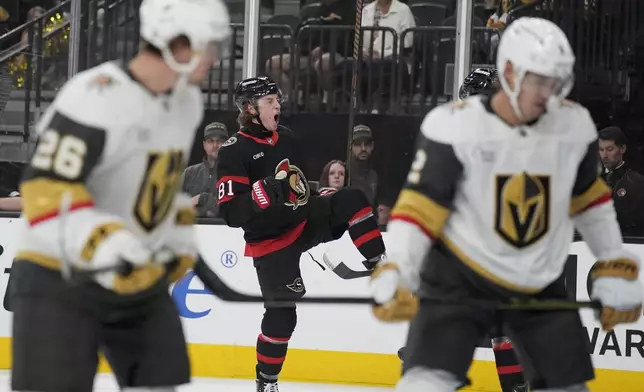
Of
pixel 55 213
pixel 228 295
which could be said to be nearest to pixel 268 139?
pixel 228 295

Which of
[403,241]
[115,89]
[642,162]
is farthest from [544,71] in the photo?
[642,162]

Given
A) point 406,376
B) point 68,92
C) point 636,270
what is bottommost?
point 406,376

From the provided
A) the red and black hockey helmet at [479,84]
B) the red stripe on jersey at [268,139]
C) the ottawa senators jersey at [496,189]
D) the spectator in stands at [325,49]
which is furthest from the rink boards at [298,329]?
the ottawa senators jersey at [496,189]

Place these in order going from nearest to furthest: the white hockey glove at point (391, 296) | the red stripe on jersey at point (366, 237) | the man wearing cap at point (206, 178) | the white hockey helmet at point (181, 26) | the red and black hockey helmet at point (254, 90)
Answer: the white hockey helmet at point (181, 26), the white hockey glove at point (391, 296), the red and black hockey helmet at point (254, 90), the red stripe on jersey at point (366, 237), the man wearing cap at point (206, 178)

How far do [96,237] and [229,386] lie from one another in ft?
10.7

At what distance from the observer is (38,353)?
2564 millimetres

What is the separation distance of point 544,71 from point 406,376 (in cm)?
77

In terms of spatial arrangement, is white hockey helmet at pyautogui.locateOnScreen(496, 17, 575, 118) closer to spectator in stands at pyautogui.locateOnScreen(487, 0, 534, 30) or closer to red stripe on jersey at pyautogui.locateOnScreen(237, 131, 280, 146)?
red stripe on jersey at pyautogui.locateOnScreen(237, 131, 280, 146)

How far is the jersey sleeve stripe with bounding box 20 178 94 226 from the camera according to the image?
2531 millimetres

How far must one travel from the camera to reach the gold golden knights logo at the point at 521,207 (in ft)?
9.52

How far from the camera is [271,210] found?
5035 millimetres

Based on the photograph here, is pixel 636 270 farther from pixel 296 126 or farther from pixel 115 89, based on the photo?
pixel 296 126

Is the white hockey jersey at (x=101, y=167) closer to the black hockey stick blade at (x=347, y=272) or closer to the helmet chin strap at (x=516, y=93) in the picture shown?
the helmet chin strap at (x=516, y=93)

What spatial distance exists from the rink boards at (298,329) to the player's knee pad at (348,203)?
0.47 metres
